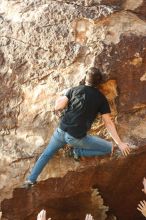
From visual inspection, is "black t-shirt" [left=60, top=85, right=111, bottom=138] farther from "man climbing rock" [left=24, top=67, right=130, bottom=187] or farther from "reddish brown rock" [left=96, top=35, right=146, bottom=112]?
"reddish brown rock" [left=96, top=35, right=146, bottom=112]

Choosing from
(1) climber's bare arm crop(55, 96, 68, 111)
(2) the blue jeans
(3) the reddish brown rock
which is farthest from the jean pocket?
(3) the reddish brown rock

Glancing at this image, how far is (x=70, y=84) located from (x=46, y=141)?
706 millimetres

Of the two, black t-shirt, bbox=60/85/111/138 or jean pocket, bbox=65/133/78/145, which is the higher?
black t-shirt, bbox=60/85/111/138

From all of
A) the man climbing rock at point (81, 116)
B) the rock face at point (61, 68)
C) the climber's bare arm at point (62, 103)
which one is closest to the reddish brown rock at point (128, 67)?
the rock face at point (61, 68)

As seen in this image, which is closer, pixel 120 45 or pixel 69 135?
pixel 69 135

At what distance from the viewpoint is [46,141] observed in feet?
20.1

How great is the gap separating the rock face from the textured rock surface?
0.14 meters

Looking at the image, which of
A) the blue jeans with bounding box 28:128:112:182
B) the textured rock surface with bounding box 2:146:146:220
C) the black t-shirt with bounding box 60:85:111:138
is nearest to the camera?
the black t-shirt with bounding box 60:85:111:138

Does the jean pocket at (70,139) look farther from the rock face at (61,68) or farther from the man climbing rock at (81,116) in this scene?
the rock face at (61,68)

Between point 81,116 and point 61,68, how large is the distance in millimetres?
878

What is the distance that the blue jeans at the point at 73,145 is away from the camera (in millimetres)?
5742

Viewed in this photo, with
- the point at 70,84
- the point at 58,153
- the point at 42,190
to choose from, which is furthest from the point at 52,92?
the point at 42,190

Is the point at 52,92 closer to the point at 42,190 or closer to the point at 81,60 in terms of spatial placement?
the point at 81,60

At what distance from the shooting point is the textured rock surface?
6145 mm
